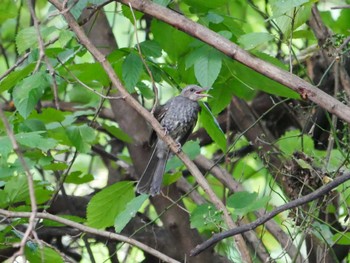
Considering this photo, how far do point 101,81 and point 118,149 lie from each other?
1.67m

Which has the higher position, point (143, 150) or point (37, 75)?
point (37, 75)

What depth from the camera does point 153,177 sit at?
12.0 feet

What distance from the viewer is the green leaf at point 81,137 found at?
353 centimetres

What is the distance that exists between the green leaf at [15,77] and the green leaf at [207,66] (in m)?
0.63

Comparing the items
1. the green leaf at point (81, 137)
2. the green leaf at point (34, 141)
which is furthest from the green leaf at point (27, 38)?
the green leaf at point (81, 137)

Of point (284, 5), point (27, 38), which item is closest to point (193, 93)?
point (27, 38)

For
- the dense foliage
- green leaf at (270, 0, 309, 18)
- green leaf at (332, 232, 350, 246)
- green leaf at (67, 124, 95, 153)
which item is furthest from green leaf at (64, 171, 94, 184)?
green leaf at (270, 0, 309, 18)

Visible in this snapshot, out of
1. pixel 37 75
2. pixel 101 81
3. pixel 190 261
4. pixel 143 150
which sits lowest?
pixel 190 261

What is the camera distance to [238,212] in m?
3.16

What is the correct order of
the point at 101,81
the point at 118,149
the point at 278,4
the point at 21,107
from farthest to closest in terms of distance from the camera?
the point at 118,149 < the point at 101,81 < the point at 21,107 < the point at 278,4

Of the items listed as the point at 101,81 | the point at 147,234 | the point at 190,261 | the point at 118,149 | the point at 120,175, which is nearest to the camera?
the point at 101,81

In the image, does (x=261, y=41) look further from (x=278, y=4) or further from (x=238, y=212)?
(x=238, y=212)

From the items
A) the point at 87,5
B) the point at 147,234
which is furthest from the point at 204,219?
the point at 147,234

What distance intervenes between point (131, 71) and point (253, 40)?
509 mm
